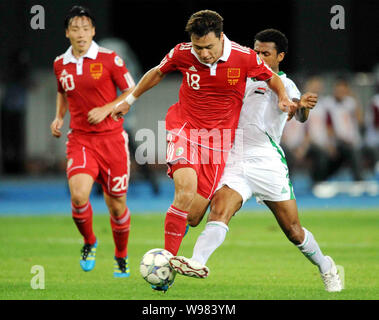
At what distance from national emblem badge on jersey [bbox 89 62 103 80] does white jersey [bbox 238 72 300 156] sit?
193 cm

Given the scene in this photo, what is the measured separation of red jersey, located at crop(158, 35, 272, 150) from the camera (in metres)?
7.40

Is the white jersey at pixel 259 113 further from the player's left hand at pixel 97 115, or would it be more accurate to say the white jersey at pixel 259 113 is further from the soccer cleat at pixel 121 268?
the soccer cleat at pixel 121 268

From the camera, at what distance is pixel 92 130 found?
898 centimetres

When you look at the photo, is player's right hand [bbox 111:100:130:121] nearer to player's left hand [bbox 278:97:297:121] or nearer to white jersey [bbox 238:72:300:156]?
white jersey [bbox 238:72:300:156]

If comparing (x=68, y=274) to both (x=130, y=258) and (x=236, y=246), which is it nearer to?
(x=130, y=258)

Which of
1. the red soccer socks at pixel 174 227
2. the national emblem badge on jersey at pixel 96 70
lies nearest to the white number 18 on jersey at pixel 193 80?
the red soccer socks at pixel 174 227

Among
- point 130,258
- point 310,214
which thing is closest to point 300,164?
point 310,214

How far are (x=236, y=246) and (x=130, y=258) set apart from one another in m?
1.82

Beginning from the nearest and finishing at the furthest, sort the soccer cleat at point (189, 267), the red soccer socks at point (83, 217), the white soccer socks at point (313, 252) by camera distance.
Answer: the soccer cleat at point (189, 267)
the white soccer socks at point (313, 252)
the red soccer socks at point (83, 217)

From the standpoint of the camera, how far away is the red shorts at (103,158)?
888 cm

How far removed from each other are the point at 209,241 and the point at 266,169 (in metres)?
0.96

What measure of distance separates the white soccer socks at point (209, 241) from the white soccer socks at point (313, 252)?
86 centimetres

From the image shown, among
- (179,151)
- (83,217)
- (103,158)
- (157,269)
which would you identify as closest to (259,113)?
(179,151)

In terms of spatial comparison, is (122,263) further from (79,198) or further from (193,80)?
(193,80)
